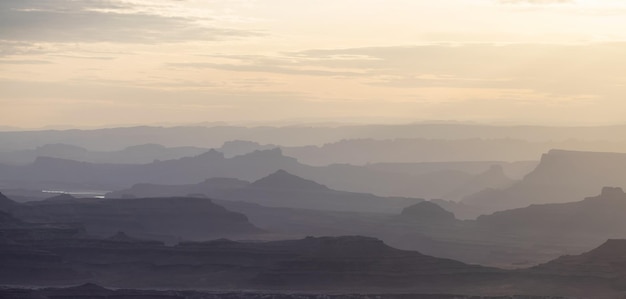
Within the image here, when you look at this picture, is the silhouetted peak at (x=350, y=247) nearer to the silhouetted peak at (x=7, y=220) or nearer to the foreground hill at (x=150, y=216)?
the silhouetted peak at (x=7, y=220)

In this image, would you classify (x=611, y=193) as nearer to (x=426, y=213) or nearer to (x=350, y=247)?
(x=426, y=213)

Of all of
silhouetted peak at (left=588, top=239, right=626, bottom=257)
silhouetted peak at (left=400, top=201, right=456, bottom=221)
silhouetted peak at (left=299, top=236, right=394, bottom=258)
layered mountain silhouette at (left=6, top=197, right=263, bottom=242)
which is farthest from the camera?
silhouetted peak at (left=400, top=201, right=456, bottom=221)

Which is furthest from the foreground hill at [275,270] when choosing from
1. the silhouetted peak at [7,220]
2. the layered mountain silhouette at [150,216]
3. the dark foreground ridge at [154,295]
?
the layered mountain silhouette at [150,216]

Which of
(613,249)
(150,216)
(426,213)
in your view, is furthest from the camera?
(426,213)

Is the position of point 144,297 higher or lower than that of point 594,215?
lower

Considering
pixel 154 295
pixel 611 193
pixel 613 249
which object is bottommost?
pixel 154 295

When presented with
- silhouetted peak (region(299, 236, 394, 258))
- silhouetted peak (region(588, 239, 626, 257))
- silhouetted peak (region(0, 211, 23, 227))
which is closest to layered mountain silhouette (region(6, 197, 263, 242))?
silhouetted peak (region(0, 211, 23, 227))

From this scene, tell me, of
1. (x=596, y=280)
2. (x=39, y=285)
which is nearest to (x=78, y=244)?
(x=39, y=285)

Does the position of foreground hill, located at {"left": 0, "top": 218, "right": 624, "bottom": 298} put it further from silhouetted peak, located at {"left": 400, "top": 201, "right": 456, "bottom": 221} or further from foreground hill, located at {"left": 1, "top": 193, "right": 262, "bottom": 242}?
silhouetted peak, located at {"left": 400, "top": 201, "right": 456, "bottom": 221}

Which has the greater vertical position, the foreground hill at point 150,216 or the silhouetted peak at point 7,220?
the foreground hill at point 150,216

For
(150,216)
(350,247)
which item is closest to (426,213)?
(150,216)

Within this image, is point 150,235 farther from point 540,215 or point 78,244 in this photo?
point 540,215
